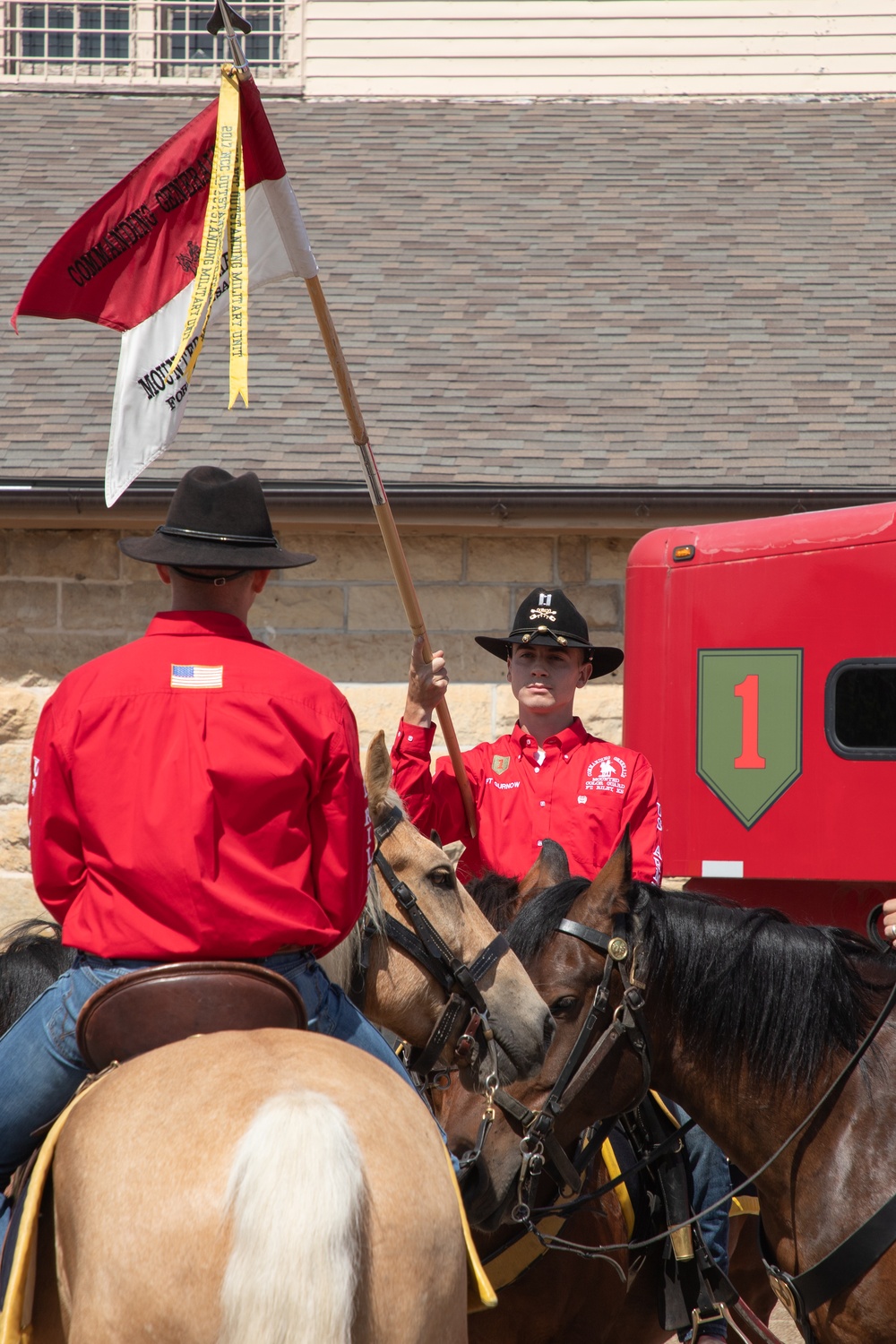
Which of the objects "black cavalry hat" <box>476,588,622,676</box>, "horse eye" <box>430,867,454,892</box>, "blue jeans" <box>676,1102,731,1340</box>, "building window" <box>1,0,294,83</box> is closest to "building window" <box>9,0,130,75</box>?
"building window" <box>1,0,294,83</box>

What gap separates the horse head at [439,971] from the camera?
3256 mm

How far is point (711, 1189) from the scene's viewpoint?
3982mm

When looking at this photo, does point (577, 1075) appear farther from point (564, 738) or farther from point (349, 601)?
point (349, 601)

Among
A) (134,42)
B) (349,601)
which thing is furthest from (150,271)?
(134,42)

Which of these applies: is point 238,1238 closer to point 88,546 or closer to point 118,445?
point 118,445

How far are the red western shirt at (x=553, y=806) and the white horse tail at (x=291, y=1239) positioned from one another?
2.31 metres

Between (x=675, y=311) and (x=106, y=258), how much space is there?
6.41m

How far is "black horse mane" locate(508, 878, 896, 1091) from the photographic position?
3.29 m

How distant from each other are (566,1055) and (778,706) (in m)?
2.65

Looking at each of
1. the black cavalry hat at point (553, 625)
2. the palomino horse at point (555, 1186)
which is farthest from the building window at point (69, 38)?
the palomino horse at point (555, 1186)

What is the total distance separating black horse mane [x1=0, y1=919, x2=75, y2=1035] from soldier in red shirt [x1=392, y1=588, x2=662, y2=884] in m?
1.21

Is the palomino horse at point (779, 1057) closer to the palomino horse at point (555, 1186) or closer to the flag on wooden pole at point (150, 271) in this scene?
the palomino horse at point (555, 1186)

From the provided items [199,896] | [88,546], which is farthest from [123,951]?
[88,546]

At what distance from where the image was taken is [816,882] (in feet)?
18.6
